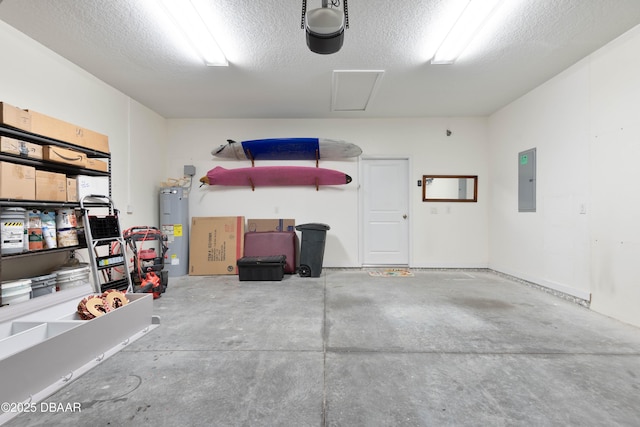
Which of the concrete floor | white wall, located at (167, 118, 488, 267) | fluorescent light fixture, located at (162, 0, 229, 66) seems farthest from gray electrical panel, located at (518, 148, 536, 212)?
fluorescent light fixture, located at (162, 0, 229, 66)

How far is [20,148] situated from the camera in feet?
6.76

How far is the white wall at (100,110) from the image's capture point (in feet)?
7.90

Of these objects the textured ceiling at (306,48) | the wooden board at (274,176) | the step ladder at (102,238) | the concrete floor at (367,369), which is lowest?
the concrete floor at (367,369)

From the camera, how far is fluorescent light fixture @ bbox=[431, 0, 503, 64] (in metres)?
2.07

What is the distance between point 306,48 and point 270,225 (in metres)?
2.88

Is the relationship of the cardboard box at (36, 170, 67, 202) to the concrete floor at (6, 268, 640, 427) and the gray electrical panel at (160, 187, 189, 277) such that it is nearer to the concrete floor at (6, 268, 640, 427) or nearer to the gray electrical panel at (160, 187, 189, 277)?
the concrete floor at (6, 268, 640, 427)

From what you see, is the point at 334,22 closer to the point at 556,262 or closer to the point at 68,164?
Answer: the point at 68,164

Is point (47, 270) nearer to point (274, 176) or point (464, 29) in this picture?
point (274, 176)

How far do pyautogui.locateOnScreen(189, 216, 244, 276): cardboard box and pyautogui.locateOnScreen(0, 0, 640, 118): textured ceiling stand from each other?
2.00 meters

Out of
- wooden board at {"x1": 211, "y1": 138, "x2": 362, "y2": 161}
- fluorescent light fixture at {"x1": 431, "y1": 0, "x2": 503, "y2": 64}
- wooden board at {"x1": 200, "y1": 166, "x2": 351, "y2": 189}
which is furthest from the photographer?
wooden board at {"x1": 200, "y1": 166, "x2": 351, "y2": 189}

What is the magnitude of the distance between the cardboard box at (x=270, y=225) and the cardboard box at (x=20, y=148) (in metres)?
2.78

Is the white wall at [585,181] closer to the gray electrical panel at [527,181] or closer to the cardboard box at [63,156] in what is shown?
the gray electrical panel at [527,181]

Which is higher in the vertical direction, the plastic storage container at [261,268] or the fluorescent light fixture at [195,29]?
the fluorescent light fixture at [195,29]

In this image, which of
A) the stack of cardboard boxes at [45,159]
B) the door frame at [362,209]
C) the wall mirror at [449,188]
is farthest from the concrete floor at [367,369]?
the wall mirror at [449,188]
